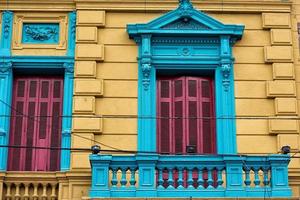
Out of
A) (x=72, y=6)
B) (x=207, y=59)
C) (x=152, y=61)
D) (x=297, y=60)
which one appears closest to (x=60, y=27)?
(x=72, y=6)

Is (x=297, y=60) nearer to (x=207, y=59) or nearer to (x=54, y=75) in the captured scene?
(x=207, y=59)

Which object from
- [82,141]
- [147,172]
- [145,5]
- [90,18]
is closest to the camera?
[147,172]

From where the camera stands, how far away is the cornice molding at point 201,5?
17.0 metres

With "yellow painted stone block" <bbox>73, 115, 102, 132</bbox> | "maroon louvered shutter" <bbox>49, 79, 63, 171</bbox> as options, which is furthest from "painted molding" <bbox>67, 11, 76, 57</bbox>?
"yellow painted stone block" <bbox>73, 115, 102, 132</bbox>

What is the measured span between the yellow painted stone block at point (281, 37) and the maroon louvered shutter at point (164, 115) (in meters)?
2.82

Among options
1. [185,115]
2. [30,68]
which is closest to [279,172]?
[185,115]

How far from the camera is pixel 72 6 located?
1709cm

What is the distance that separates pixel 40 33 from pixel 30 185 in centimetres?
388

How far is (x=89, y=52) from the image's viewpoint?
16.5m

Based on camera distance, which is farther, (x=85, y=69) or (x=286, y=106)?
(x=85, y=69)

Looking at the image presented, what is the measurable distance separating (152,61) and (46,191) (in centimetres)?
402

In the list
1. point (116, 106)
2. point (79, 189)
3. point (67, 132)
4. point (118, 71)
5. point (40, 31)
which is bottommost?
point (79, 189)

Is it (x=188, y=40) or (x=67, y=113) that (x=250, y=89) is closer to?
(x=188, y=40)

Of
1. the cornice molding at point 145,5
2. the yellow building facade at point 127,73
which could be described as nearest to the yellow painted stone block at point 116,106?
the yellow building facade at point 127,73
